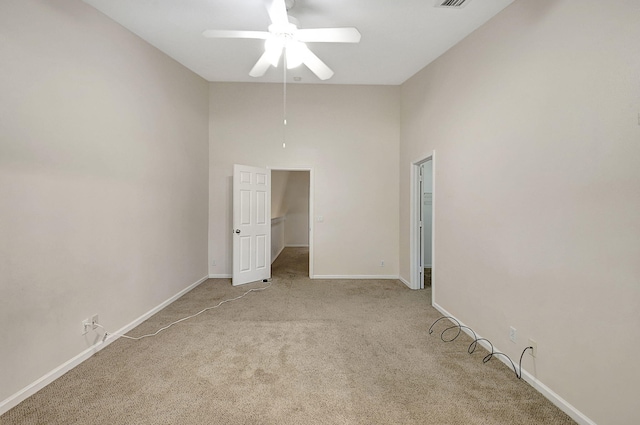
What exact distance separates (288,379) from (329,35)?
2.66 metres

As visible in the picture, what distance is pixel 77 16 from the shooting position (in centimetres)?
235

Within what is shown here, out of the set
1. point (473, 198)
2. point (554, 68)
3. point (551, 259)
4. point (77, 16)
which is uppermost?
point (77, 16)

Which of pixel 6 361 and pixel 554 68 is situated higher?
pixel 554 68

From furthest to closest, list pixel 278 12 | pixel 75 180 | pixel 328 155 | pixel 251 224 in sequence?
pixel 328 155 → pixel 251 224 → pixel 75 180 → pixel 278 12

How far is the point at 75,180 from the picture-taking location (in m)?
2.29

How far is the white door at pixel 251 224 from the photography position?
4.49 metres

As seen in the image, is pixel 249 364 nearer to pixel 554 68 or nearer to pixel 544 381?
pixel 544 381

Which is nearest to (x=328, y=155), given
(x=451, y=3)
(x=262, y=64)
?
(x=262, y=64)

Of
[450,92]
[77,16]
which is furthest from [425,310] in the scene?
[77,16]

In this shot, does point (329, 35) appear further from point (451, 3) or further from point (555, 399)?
point (555, 399)

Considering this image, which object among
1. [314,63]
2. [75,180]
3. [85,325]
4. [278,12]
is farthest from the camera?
[314,63]

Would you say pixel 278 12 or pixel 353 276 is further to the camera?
pixel 353 276

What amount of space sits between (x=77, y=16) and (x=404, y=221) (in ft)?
14.6

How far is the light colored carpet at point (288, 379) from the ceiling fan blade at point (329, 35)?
259cm
